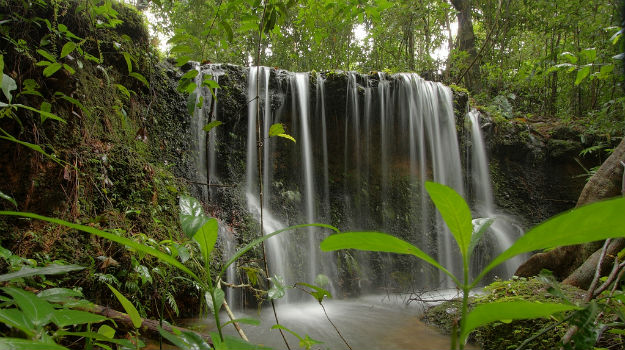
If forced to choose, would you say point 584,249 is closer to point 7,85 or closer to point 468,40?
point 7,85

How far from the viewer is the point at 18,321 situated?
48 centimetres

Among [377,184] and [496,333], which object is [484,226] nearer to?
[496,333]

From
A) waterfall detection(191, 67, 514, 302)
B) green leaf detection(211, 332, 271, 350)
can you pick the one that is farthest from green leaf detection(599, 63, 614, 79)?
waterfall detection(191, 67, 514, 302)

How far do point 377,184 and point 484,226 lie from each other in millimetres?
7174

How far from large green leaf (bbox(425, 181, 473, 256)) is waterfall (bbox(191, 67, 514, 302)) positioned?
5.46m

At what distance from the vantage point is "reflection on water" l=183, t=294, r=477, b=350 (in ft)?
10.3

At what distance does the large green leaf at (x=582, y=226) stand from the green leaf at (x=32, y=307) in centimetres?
60

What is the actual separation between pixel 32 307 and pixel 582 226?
0.74 meters

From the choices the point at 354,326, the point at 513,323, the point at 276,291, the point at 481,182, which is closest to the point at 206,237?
the point at 276,291

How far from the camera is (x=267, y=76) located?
22.2ft

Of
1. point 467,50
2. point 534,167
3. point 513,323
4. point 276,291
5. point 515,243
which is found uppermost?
point 467,50

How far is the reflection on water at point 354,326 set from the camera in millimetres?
3154

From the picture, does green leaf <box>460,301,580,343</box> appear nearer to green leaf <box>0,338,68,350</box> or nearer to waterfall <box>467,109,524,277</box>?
green leaf <box>0,338,68,350</box>

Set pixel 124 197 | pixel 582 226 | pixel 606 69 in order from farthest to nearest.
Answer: pixel 124 197
pixel 606 69
pixel 582 226
